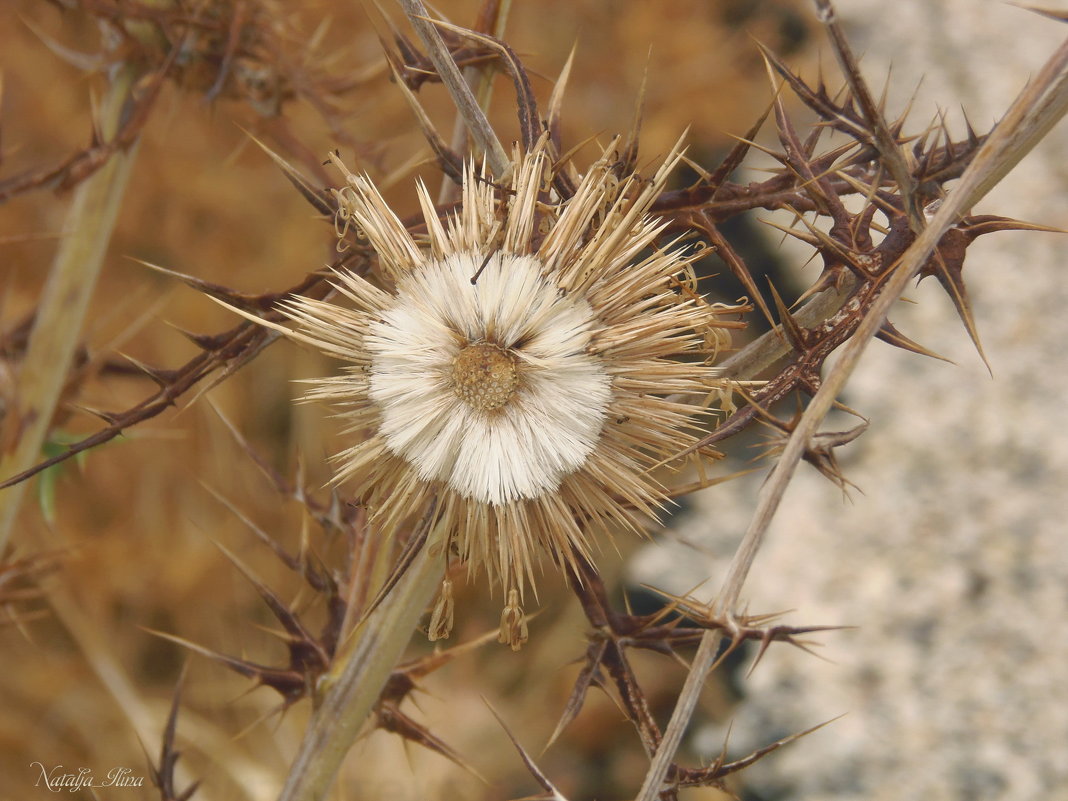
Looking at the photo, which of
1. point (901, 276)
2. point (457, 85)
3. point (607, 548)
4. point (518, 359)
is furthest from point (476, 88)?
point (607, 548)

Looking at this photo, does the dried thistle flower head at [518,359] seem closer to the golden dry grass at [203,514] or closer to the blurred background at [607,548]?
the blurred background at [607,548]

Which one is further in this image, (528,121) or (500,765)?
(500,765)

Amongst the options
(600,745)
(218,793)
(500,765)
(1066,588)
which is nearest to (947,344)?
(1066,588)

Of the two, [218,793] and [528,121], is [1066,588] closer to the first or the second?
[528,121]

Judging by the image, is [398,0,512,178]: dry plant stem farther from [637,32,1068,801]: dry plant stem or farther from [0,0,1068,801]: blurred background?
[0,0,1068,801]: blurred background

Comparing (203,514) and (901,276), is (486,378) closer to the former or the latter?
(901,276)

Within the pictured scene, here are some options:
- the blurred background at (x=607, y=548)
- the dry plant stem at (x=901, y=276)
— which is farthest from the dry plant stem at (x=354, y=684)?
the blurred background at (x=607, y=548)
